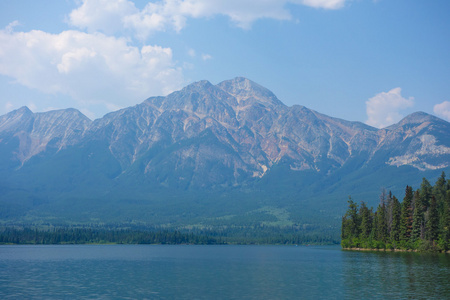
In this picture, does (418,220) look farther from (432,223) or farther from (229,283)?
(229,283)

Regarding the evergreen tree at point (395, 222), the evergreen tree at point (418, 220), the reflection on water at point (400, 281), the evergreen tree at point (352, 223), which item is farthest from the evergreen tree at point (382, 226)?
the reflection on water at point (400, 281)

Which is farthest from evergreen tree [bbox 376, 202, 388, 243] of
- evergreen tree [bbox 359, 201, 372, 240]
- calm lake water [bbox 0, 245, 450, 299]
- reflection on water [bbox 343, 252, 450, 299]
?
calm lake water [bbox 0, 245, 450, 299]

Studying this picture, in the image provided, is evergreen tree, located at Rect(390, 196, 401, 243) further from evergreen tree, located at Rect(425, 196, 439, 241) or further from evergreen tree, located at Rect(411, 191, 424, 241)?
evergreen tree, located at Rect(425, 196, 439, 241)

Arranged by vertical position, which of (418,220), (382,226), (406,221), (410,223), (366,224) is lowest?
(382,226)

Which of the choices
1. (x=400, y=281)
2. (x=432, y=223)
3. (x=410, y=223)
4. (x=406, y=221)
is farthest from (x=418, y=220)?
(x=400, y=281)

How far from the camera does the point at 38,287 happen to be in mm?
67438

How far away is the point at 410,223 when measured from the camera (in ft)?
475

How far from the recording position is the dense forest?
130m

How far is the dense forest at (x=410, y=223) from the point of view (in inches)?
5123

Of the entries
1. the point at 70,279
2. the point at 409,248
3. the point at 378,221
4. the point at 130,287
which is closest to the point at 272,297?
the point at 130,287

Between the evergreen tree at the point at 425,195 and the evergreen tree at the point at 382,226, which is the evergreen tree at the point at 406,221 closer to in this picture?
the evergreen tree at the point at 425,195

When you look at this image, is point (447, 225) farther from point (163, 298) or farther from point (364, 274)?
point (163, 298)

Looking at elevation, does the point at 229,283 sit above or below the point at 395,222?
below

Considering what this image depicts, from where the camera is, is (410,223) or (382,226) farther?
(382,226)
